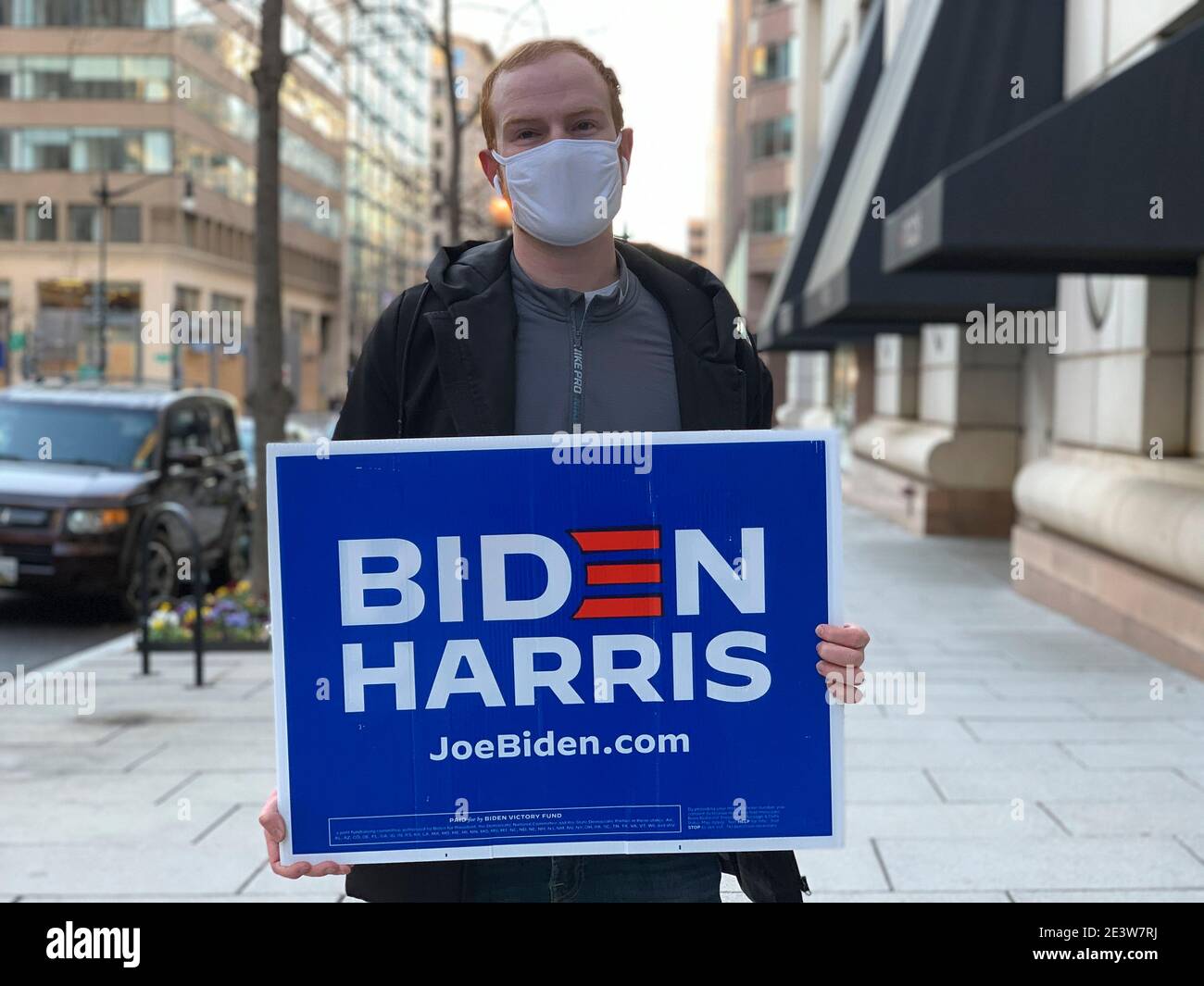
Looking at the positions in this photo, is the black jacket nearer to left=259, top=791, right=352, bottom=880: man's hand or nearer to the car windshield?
left=259, top=791, right=352, bottom=880: man's hand

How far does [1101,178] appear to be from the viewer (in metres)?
7.51

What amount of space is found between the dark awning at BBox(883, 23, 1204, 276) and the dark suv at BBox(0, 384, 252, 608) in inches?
266

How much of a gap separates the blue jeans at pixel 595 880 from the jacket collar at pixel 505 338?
0.79 m

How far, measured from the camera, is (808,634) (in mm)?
2361

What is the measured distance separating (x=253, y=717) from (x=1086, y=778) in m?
4.29

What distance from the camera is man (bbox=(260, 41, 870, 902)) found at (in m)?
2.38

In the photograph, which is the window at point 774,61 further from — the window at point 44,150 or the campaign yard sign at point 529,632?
the campaign yard sign at point 529,632

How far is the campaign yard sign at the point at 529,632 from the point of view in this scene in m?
2.33

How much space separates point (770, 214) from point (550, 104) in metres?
53.3

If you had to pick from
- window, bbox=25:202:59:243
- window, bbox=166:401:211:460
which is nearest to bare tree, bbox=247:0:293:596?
window, bbox=166:401:211:460

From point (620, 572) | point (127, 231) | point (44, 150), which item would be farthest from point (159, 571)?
point (44, 150)

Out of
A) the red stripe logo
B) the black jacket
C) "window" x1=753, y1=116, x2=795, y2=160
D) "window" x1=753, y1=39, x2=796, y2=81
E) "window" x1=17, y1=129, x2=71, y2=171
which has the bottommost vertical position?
the red stripe logo

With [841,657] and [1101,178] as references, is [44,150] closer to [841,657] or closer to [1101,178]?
[1101,178]

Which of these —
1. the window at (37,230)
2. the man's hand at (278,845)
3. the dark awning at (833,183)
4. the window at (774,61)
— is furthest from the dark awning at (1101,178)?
the window at (37,230)
